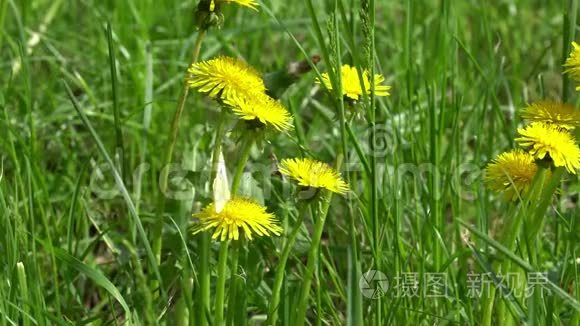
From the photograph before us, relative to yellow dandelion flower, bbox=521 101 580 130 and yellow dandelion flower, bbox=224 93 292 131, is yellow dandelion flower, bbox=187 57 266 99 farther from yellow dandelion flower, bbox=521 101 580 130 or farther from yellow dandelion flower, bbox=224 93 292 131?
yellow dandelion flower, bbox=521 101 580 130

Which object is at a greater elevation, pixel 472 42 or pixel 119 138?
pixel 472 42

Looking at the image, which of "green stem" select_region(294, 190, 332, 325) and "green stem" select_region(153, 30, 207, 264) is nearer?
"green stem" select_region(294, 190, 332, 325)

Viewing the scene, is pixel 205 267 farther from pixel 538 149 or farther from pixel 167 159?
pixel 538 149

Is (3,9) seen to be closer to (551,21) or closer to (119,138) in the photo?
(119,138)

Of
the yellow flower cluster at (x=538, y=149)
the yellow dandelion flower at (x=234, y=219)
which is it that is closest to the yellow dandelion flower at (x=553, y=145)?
the yellow flower cluster at (x=538, y=149)

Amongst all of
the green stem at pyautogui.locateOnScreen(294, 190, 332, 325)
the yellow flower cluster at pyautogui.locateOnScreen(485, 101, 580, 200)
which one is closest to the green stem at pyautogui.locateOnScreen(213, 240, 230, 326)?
the green stem at pyautogui.locateOnScreen(294, 190, 332, 325)

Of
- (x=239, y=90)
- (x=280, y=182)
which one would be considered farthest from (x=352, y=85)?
(x=280, y=182)

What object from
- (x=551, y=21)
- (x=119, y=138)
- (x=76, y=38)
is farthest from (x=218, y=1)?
(x=551, y=21)
